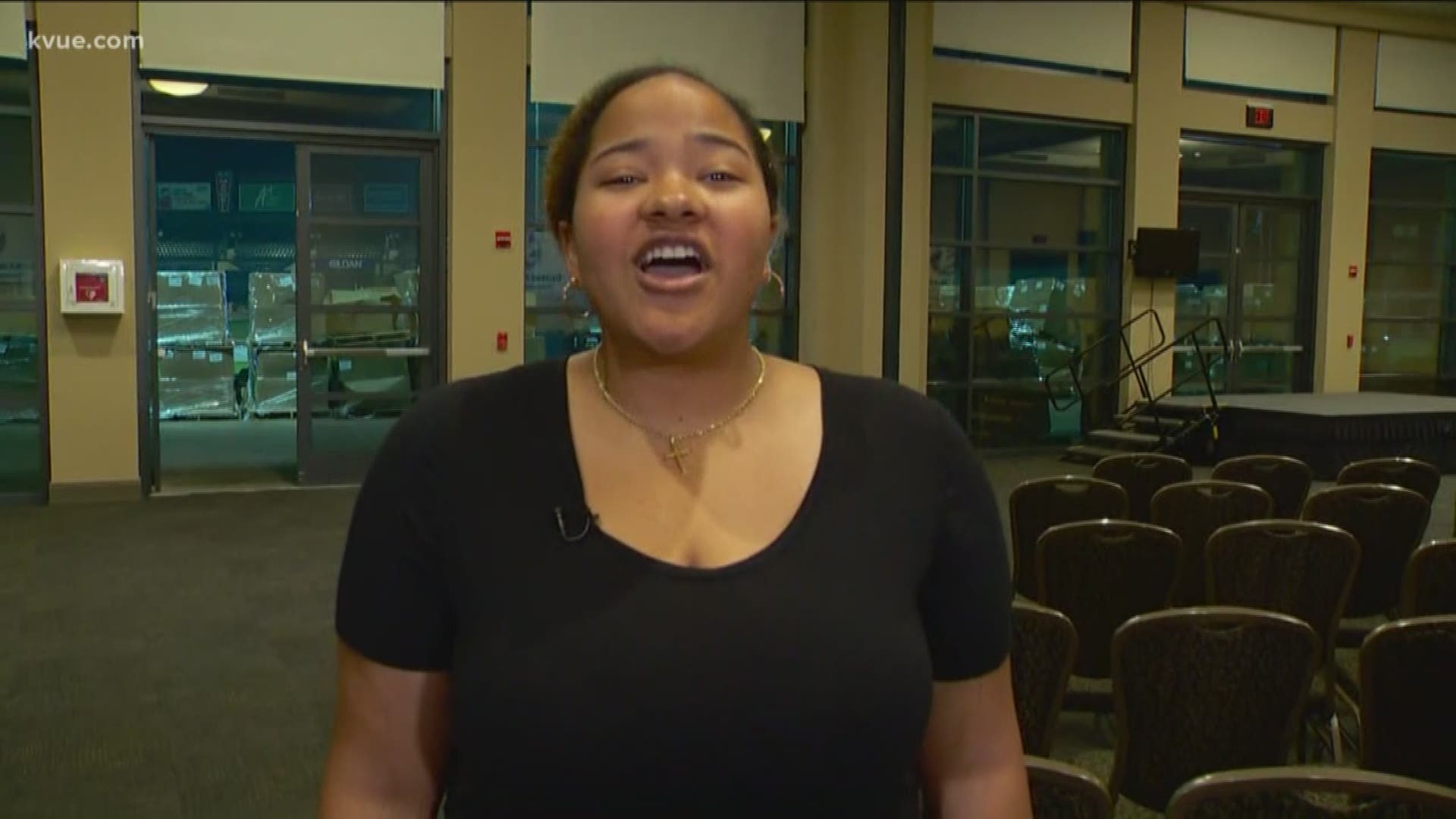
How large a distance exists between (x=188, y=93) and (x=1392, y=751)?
717cm

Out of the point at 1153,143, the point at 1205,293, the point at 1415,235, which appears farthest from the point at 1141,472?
the point at 1415,235

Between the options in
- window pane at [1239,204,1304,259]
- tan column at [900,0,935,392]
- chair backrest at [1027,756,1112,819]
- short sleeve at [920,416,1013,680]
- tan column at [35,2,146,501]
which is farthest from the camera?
window pane at [1239,204,1304,259]

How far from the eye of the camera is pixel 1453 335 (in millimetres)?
11922

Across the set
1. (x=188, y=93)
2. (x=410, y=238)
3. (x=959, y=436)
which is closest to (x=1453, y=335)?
(x=410, y=238)

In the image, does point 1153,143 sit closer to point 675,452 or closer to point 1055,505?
point 1055,505

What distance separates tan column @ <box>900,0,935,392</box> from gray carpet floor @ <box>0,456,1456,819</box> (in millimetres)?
3631

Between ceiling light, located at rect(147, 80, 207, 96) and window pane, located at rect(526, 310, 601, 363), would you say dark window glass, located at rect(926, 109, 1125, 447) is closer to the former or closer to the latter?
window pane, located at rect(526, 310, 601, 363)

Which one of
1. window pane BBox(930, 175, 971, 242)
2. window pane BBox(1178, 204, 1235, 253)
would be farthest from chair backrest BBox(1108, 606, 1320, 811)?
window pane BBox(1178, 204, 1235, 253)

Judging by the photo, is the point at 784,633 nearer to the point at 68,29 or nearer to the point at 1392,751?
the point at 1392,751

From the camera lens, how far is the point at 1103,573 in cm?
312

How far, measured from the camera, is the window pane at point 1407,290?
11.6m

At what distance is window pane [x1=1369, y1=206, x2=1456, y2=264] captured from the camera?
11.6 m

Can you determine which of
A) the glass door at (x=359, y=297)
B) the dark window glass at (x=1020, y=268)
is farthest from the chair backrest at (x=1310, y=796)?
the dark window glass at (x=1020, y=268)

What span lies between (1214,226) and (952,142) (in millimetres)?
2863
